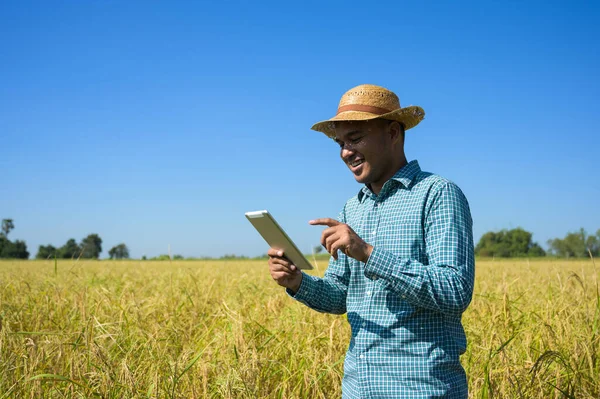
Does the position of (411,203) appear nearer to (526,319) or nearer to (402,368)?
(402,368)

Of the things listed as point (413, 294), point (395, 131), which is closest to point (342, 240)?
point (413, 294)

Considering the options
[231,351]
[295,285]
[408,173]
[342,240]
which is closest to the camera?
[342,240]

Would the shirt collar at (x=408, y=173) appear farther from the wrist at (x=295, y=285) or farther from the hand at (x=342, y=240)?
the wrist at (x=295, y=285)

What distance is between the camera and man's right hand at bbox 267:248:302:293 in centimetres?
211

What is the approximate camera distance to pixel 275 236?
77.4 inches

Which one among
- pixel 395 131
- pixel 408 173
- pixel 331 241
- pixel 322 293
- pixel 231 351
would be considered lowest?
pixel 231 351

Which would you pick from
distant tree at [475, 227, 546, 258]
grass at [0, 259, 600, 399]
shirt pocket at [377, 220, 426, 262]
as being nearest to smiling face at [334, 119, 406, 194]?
shirt pocket at [377, 220, 426, 262]

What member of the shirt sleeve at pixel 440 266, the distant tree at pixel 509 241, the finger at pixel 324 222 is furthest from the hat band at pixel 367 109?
the distant tree at pixel 509 241

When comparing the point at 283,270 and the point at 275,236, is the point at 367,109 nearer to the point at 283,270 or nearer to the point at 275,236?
the point at 275,236

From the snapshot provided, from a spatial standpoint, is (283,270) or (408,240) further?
(283,270)

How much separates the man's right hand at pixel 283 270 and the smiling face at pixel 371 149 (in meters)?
0.45

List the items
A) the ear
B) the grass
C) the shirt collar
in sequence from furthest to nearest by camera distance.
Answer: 1. the grass
2. the ear
3. the shirt collar

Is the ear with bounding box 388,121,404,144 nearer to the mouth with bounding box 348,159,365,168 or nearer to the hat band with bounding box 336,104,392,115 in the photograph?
the hat band with bounding box 336,104,392,115

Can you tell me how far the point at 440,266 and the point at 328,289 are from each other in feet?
2.13
